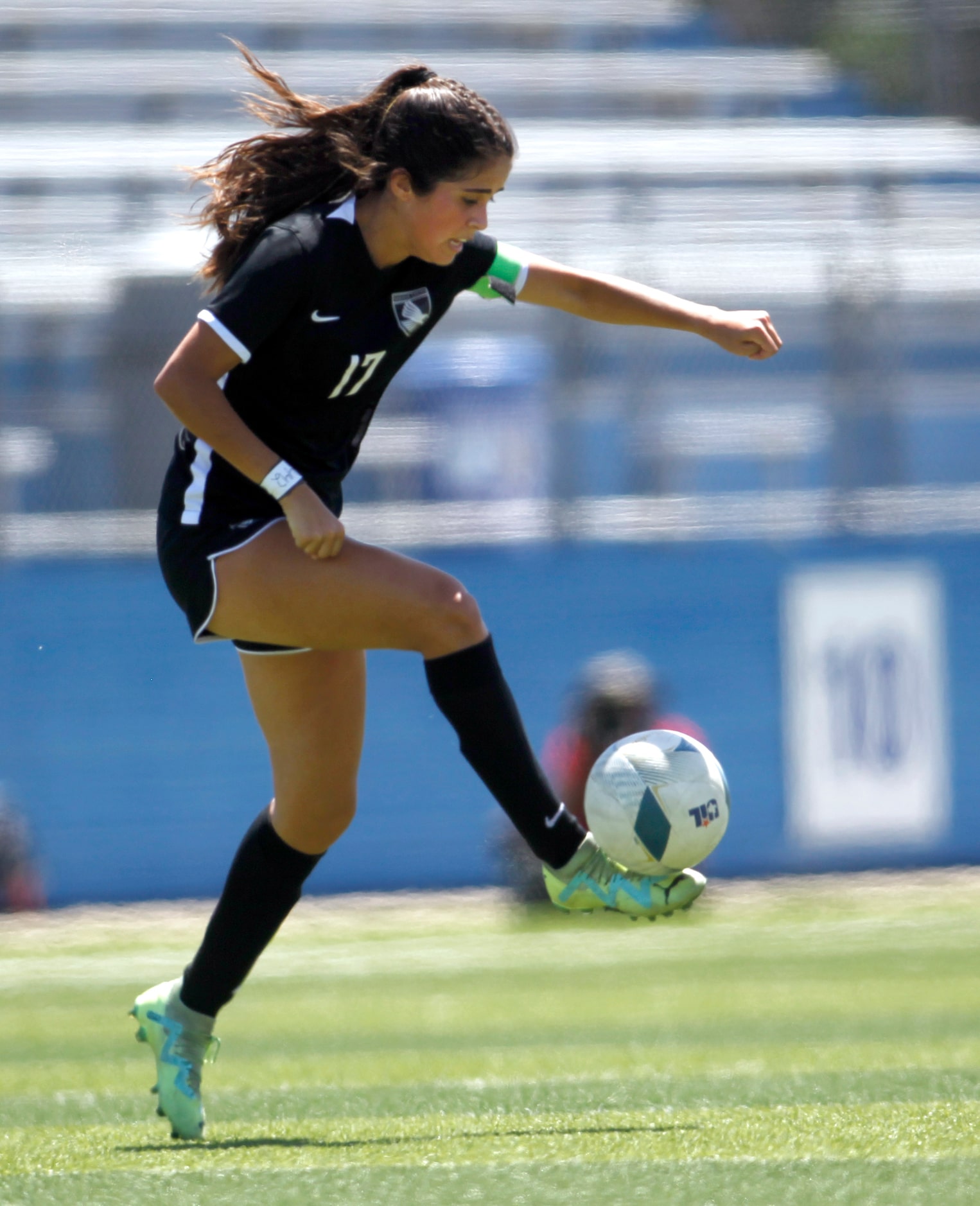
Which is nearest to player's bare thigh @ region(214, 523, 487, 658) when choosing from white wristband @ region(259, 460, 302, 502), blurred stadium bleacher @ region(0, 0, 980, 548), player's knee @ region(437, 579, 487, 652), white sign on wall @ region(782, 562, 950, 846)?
player's knee @ region(437, 579, 487, 652)

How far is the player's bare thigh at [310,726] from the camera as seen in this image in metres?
3.13

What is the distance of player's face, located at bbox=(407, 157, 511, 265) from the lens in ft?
9.48

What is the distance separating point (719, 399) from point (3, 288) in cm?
419

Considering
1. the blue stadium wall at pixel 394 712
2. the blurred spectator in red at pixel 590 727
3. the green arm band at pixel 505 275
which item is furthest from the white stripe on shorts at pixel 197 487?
the blue stadium wall at pixel 394 712

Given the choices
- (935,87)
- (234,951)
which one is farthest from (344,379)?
(935,87)

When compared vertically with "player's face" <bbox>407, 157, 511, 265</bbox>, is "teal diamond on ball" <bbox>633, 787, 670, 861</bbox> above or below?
below

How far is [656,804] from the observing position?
3.11 meters

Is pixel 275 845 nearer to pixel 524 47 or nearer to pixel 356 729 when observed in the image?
pixel 356 729

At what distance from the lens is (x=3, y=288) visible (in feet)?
33.7

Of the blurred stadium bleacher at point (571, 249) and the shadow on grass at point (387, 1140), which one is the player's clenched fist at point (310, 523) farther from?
the blurred stadium bleacher at point (571, 249)

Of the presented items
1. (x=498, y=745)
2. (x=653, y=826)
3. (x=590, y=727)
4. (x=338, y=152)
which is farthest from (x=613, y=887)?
(x=590, y=727)

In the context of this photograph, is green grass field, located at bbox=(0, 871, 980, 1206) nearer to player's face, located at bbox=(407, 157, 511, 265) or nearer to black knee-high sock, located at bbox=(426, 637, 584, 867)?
black knee-high sock, located at bbox=(426, 637, 584, 867)

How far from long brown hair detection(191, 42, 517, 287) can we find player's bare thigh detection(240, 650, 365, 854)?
686 mm

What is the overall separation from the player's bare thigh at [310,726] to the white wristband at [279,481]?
0.40 metres
